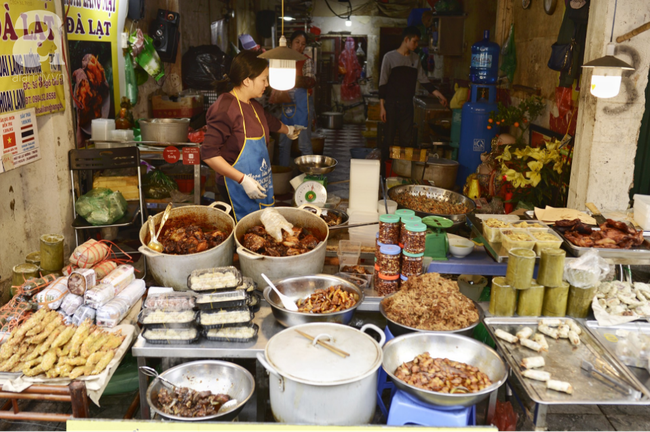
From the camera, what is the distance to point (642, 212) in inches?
152

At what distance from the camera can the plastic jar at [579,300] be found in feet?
10.7

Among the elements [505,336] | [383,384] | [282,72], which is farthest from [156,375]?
[282,72]

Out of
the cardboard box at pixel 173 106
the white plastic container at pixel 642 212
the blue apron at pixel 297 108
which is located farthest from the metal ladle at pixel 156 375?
the blue apron at pixel 297 108

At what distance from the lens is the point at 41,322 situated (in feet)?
10.2

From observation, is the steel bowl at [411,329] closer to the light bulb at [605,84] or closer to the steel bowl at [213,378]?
the steel bowl at [213,378]

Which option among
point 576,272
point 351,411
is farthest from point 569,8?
point 351,411

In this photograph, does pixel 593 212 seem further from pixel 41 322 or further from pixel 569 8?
pixel 41 322

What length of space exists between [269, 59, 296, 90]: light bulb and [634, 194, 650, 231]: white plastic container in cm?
264

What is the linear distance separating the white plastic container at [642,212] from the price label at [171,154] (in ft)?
14.3

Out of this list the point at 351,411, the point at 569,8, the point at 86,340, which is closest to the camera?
the point at 351,411

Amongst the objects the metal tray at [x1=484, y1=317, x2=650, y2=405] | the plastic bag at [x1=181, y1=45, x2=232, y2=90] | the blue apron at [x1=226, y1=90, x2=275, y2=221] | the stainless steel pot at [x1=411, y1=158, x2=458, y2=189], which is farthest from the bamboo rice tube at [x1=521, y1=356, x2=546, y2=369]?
the plastic bag at [x1=181, y1=45, x2=232, y2=90]

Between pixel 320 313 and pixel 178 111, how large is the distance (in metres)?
5.73

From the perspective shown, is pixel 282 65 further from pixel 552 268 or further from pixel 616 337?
pixel 616 337

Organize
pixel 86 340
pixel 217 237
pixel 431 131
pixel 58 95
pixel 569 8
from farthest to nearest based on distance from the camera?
pixel 431 131 → pixel 569 8 → pixel 58 95 → pixel 217 237 → pixel 86 340
